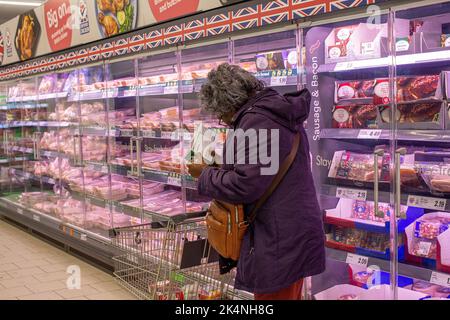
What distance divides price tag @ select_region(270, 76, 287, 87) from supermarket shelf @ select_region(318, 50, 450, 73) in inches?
9.3

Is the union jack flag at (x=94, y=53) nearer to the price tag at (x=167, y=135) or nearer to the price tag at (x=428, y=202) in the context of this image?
the price tag at (x=167, y=135)

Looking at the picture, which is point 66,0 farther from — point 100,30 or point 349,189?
point 349,189

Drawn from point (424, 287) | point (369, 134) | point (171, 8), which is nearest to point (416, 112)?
point (369, 134)

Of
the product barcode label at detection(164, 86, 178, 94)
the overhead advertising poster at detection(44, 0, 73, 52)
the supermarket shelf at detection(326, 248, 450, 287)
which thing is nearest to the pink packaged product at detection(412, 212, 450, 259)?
the supermarket shelf at detection(326, 248, 450, 287)

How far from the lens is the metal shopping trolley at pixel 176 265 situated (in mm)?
2377

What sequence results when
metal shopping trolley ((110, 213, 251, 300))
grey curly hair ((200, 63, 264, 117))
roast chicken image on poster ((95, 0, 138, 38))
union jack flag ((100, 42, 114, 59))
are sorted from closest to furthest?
grey curly hair ((200, 63, 264, 117))
metal shopping trolley ((110, 213, 251, 300))
roast chicken image on poster ((95, 0, 138, 38))
union jack flag ((100, 42, 114, 59))

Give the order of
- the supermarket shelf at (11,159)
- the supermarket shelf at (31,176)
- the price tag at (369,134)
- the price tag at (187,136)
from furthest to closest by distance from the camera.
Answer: the supermarket shelf at (11,159), the supermarket shelf at (31,176), the price tag at (187,136), the price tag at (369,134)

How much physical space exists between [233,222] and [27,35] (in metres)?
5.58

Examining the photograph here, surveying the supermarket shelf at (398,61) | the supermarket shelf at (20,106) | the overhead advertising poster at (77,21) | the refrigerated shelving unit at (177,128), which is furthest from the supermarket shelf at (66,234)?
the supermarket shelf at (398,61)

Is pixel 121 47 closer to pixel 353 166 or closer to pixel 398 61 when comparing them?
pixel 353 166

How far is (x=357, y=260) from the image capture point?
2.91m

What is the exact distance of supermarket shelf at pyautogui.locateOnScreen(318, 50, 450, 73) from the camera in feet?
8.33

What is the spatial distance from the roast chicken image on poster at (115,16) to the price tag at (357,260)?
2796mm

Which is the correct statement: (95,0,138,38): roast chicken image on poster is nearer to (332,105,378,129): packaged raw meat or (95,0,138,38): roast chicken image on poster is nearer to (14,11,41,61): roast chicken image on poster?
(14,11,41,61): roast chicken image on poster
